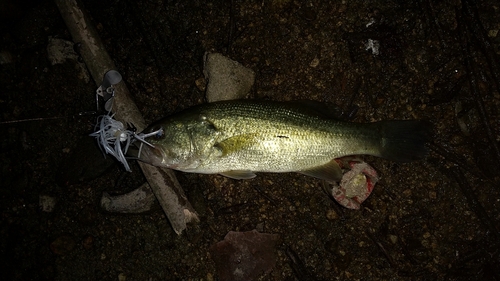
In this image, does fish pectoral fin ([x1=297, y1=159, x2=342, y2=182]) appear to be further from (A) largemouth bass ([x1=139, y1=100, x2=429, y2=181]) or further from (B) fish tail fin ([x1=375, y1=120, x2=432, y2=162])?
(B) fish tail fin ([x1=375, y1=120, x2=432, y2=162])

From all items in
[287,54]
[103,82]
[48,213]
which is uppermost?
[287,54]

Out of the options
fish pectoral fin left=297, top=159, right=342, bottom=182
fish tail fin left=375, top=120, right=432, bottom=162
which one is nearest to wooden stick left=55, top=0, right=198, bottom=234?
fish pectoral fin left=297, top=159, right=342, bottom=182

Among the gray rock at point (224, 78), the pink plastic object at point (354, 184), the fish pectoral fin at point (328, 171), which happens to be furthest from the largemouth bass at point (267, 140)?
the gray rock at point (224, 78)

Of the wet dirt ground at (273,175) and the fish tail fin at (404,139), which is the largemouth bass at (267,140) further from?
the wet dirt ground at (273,175)

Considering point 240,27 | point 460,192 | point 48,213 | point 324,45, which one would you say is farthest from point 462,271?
point 48,213

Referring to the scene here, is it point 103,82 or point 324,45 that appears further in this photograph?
point 324,45

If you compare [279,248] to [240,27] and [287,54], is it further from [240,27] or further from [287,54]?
[240,27]

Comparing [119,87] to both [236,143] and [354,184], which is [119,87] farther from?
[354,184]

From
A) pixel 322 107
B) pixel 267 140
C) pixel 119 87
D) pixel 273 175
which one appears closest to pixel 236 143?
pixel 267 140
